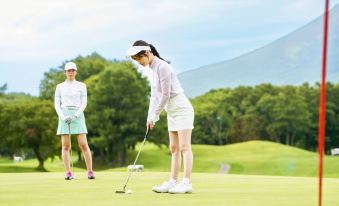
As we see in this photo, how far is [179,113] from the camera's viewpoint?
8.98 metres

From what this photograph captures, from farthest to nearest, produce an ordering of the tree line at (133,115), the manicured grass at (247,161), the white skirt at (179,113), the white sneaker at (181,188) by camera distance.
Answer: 1. the tree line at (133,115)
2. the manicured grass at (247,161)
3. the white skirt at (179,113)
4. the white sneaker at (181,188)

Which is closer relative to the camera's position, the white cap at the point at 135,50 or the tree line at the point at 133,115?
the white cap at the point at 135,50

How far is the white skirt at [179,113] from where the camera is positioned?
8.96 meters

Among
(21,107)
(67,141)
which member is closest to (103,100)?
(21,107)

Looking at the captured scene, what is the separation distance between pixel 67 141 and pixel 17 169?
37.9 meters

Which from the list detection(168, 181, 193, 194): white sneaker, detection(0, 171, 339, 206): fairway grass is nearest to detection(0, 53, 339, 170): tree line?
detection(0, 171, 339, 206): fairway grass

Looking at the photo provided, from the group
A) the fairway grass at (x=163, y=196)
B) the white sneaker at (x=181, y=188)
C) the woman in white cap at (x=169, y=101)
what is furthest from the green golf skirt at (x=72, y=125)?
the white sneaker at (x=181, y=188)

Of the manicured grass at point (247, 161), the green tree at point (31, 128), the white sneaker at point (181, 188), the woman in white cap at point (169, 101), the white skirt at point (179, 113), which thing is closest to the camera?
the white sneaker at point (181, 188)

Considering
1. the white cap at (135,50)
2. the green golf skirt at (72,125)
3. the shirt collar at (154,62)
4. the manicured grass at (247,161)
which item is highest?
the white cap at (135,50)

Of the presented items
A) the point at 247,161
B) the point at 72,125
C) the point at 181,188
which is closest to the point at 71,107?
the point at 72,125

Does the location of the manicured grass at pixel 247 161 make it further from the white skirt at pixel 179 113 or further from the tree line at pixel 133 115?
the white skirt at pixel 179 113

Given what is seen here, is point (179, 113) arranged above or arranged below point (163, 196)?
above

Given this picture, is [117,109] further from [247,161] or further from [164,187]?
[164,187]

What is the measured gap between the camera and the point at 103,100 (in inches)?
2557
